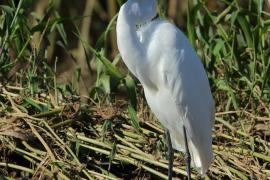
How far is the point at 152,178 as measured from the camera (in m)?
3.11

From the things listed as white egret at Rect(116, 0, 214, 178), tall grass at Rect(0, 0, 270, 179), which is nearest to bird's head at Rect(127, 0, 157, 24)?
white egret at Rect(116, 0, 214, 178)

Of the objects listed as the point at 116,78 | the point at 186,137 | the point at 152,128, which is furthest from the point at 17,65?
the point at 186,137

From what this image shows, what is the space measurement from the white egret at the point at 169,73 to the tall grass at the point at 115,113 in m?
0.14

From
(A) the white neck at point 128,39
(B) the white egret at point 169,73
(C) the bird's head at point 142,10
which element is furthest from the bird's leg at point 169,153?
(C) the bird's head at point 142,10

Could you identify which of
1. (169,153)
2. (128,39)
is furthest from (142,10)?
(169,153)

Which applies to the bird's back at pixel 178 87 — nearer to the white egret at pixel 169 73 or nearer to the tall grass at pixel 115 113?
the white egret at pixel 169 73

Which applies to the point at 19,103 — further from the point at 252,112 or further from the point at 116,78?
the point at 252,112

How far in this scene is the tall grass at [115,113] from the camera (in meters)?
3.05

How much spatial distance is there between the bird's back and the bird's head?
0.04 meters

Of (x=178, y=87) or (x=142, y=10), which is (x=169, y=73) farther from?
(x=142, y=10)

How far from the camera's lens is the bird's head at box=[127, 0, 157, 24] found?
2.88 meters

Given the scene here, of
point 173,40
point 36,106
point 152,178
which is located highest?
point 173,40

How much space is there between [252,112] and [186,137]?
1.48 feet

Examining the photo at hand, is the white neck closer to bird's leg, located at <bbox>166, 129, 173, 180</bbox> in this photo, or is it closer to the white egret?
the white egret
